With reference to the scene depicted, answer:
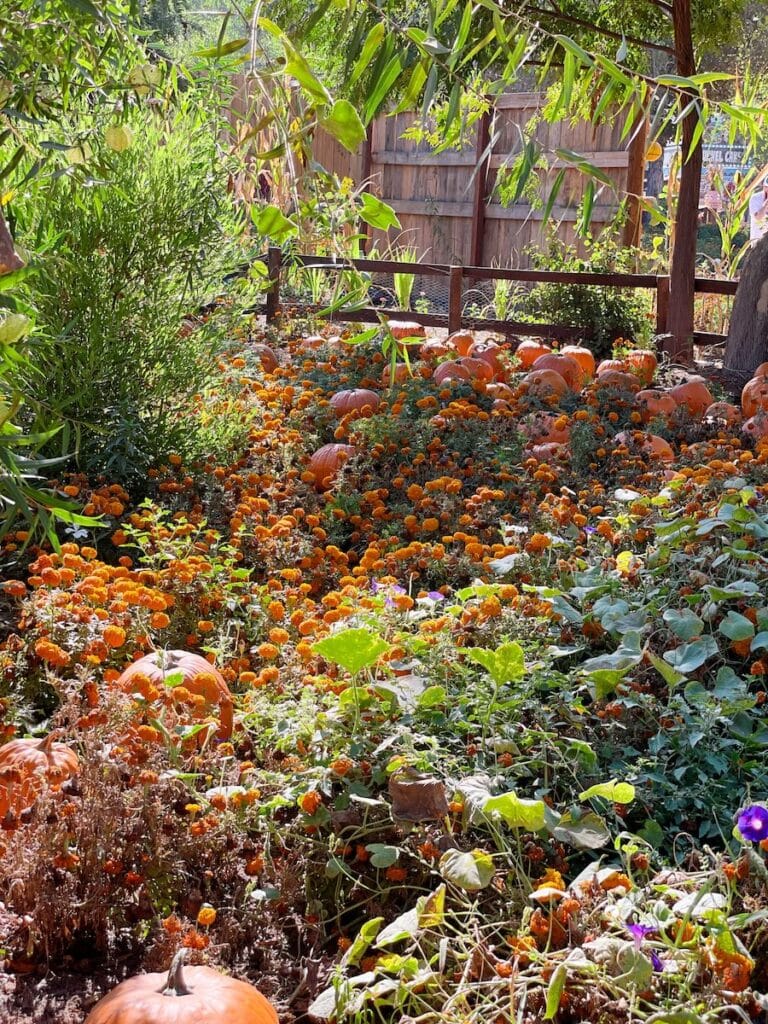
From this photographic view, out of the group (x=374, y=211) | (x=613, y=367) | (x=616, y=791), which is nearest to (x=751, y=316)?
(x=613, y=367)

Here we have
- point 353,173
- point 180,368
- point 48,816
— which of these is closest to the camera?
point 48,816

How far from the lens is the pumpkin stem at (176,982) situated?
5.30 ft

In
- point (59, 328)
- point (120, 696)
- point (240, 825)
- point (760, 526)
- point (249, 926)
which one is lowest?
point (249, 926)

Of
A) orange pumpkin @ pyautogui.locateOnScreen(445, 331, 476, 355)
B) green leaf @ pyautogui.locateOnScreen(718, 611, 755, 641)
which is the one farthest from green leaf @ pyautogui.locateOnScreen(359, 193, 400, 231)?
orange pumpkin @ pyautogui.locateOnScreen(445, 331, 476, 355)

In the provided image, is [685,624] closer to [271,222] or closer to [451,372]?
[271,222]

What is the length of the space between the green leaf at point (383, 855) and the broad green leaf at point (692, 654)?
799 millimetres

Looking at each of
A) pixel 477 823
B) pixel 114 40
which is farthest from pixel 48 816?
pixel 114 40

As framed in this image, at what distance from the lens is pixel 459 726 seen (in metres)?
2.26

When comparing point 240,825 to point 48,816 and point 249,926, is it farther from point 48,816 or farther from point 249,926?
point 48,816

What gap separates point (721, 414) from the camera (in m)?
5.39

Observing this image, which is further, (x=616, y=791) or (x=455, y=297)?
(x=455, y=297)

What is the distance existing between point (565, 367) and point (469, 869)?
4.57m

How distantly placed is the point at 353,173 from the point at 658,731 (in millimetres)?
13660

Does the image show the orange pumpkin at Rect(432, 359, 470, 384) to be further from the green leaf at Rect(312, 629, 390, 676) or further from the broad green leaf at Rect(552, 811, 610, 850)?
the broad green leaf at Rect(552, 811, 610, 850)
